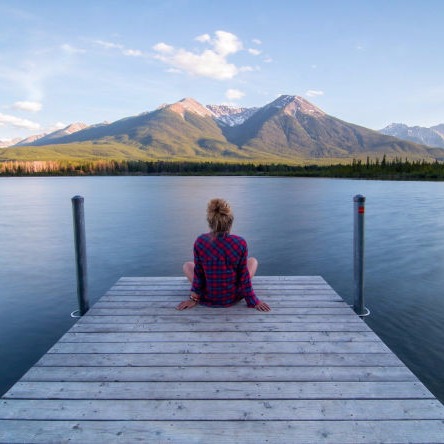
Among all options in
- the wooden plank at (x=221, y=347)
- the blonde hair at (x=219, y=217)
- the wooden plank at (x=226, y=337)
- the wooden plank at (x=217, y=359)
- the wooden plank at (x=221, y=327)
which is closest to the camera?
the wooden plank at (x=217, y=359)

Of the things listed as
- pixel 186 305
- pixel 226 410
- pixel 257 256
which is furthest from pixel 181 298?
pixel 257 256

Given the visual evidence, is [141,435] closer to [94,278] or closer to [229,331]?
[229,331]

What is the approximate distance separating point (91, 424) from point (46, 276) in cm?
1120

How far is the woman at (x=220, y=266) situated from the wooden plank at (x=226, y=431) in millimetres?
2617

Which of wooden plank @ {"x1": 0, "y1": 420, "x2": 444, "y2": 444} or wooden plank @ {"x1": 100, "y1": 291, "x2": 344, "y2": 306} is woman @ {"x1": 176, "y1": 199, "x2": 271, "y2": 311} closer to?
wooden plank @ {"x1": 100, "y1": 291, "x2": 344, "y2": 306}

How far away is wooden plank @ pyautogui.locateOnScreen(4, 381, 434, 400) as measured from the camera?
3.87m

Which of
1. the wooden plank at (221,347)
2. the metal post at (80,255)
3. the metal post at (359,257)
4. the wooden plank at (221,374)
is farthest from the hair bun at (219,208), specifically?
the metal post at (80,255)

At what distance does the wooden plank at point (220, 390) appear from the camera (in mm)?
3871

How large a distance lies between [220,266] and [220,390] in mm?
2113

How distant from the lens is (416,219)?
89.1 ft

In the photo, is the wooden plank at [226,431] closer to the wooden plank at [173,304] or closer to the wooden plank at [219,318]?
Result: the wooden plank at [219,318]

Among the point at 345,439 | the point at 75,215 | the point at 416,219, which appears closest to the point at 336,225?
the point at 416,219

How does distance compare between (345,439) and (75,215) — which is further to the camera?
(75,215)

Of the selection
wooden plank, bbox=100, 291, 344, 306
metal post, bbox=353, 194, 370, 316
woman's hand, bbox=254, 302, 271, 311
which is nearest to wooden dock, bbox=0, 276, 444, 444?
woman's hand, bbox=254, 302, 271, 311
